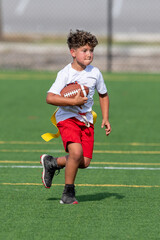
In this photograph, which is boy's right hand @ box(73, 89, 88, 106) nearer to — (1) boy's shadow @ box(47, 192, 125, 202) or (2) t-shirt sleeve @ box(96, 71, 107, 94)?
(2) t-shirt sleeve @ box(96, 71, 107, 94)

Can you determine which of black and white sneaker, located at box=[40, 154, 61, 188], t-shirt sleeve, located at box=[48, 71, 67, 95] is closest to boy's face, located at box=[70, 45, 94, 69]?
t-shirt sleeve, located at box=[48, 71, 67, 95]

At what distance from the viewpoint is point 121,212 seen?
20.6ft

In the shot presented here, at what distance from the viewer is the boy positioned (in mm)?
6480

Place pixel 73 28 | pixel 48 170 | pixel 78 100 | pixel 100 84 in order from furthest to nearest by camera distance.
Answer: pixel 73 28 → pixel 48 170 → pixel 100 84 → pixel 78 100

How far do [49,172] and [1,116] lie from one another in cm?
611

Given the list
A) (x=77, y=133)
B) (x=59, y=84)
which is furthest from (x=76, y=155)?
(x=59, y=84)

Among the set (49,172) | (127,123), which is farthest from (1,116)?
(49,172)

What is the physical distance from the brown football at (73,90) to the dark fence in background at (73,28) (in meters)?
13.9

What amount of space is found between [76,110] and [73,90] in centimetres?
25

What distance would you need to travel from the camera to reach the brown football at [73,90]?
642 centimetres

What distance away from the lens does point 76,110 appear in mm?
6602

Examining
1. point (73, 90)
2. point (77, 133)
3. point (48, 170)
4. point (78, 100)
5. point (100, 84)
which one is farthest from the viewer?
point (48, 170)

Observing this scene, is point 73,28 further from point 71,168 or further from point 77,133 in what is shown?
point 71,168

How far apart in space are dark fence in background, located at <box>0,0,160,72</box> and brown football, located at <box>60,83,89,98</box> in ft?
45.5
